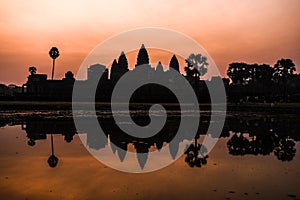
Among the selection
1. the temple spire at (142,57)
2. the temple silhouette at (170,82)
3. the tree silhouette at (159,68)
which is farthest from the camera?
the temple spire at (142,57)

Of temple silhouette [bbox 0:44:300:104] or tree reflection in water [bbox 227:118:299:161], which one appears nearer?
tree reflection in water [bbox 227:118:299:161]

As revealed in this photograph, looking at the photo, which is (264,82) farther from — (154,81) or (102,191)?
(102,191)

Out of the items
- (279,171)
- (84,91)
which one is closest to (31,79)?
(84,91)

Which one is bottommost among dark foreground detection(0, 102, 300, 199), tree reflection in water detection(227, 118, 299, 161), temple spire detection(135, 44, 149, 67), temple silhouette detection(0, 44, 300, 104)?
dark foreground detection(0, 102, 300, 199)

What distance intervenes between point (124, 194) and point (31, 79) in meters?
157

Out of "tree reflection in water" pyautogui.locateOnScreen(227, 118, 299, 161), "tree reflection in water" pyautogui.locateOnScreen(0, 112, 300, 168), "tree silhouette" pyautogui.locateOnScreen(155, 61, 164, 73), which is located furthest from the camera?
"tree silhouette" pyautogui.locateOnScreen(155, 61, 164, 73)

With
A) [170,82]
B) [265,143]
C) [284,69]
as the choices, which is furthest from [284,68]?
[265,143]

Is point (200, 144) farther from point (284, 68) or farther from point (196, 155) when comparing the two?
point (284, 68)

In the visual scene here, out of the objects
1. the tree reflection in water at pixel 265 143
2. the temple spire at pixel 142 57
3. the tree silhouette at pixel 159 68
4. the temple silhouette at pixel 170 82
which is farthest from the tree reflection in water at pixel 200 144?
the temple spire at pixel 142 57

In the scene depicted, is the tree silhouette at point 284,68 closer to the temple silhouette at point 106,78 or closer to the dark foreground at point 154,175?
the temple silhouette at point 106,78

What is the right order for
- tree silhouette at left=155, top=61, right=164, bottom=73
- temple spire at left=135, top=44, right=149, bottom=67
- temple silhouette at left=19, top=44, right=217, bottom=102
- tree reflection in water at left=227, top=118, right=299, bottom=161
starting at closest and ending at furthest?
tree reflection in water at left=227, top=118, right=299, bottom=161 → temple silhouette at left=19, top=44, right=217, bottom=102 → tree silhouette at left=155, top=61, right=164, bottom=73 → temple spire at left=135, top=44, right=149, bottom=67

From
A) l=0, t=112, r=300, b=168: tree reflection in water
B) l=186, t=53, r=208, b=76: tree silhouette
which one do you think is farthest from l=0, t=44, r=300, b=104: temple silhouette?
l=0, t=112, r=300, b=168: tree reflection in water

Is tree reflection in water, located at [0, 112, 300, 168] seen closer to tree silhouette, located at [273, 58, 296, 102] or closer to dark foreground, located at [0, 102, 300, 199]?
dark foreground, located at [0, 102, 300, 199]

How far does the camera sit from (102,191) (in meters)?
9.63
